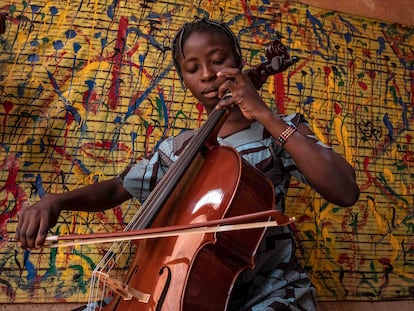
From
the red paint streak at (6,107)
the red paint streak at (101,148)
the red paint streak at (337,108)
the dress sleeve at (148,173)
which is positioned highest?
the red paint streak at (337,108)

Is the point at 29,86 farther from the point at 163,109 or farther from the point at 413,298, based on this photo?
the point at 413,298

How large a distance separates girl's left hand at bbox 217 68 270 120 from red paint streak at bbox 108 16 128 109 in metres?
0.61

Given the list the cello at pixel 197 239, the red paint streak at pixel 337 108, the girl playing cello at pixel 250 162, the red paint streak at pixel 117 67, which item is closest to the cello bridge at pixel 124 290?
the cello at pixel 197 239

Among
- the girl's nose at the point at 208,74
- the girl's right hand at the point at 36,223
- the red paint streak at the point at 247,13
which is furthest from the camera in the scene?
the red paint streak at the point at 247,13

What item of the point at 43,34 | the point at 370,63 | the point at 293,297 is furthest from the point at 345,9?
the point at 293,297

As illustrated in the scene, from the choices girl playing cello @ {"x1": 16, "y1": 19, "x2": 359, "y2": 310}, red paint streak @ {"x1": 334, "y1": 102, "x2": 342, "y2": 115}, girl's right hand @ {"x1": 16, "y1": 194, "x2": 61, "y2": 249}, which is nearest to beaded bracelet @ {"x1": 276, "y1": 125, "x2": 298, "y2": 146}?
girl playing cello @ {"x1": 16, "y1": 19, "x2": 359, "y2": 310}

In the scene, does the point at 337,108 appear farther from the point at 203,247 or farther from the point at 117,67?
the point at 203,247

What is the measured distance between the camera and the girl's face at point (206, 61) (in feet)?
3.68

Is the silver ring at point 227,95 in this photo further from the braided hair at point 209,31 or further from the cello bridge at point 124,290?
the cello bridge at point 124,290

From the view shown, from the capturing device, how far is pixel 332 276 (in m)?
1.60

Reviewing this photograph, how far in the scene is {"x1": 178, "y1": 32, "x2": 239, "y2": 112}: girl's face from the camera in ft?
3.68

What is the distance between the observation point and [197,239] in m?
0.84

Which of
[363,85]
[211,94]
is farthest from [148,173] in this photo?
[363,85]

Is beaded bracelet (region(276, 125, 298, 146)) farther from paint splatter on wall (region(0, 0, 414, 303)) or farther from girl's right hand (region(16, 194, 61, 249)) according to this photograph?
paint splatter on wall (region(0, 0, 414, 303))
